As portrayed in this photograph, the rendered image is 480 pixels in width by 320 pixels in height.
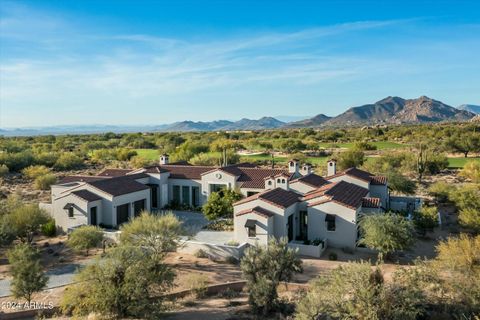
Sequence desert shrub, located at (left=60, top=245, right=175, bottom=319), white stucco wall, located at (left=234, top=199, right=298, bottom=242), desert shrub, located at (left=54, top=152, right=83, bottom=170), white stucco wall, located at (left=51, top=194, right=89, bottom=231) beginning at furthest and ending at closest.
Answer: desert shrub, located at (left=54, top=152, right=83, bottom=170)
white stucco wall, located at (left=51, top=194, right=89, bottom=231)
white stucco wall, located at (left=234, top=199, right=298, bottom=242)
desert shrub, located at (left=60, top=245, right=175, bottom=319)

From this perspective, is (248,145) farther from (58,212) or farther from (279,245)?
(279,245)

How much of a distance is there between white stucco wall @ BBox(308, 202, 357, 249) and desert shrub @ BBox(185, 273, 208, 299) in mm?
8617

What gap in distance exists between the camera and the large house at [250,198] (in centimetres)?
2595

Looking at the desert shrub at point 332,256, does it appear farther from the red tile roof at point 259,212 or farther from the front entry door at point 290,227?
the red tile roof at point 259,212

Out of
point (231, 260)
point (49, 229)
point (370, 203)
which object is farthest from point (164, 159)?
point (370, 203)

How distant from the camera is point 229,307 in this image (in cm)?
1775

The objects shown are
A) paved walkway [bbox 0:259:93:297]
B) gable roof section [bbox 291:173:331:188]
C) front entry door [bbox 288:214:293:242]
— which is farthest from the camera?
gable roof section [bbox 291:173:331:188]

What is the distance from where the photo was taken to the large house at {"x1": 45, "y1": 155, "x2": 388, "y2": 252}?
26.0m

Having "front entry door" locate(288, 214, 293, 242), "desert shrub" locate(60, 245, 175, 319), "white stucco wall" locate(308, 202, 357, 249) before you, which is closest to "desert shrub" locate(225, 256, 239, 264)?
"front entry door" locate(288, 214, 293, 242)

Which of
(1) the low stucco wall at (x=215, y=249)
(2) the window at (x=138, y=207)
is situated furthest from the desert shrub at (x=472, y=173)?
(2) the window at (x=138, y=207)

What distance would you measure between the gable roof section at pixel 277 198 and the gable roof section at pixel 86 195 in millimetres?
10450

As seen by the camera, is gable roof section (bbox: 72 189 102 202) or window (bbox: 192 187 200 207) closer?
gable roof section (bbox: 72 189 102 202)

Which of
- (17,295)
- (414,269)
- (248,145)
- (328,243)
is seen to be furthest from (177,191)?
(248,145)

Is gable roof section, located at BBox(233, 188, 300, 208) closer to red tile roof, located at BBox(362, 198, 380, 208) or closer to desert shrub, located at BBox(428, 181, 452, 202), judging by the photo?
red tile roof, located at BBox(362, 198, 380, 208)
